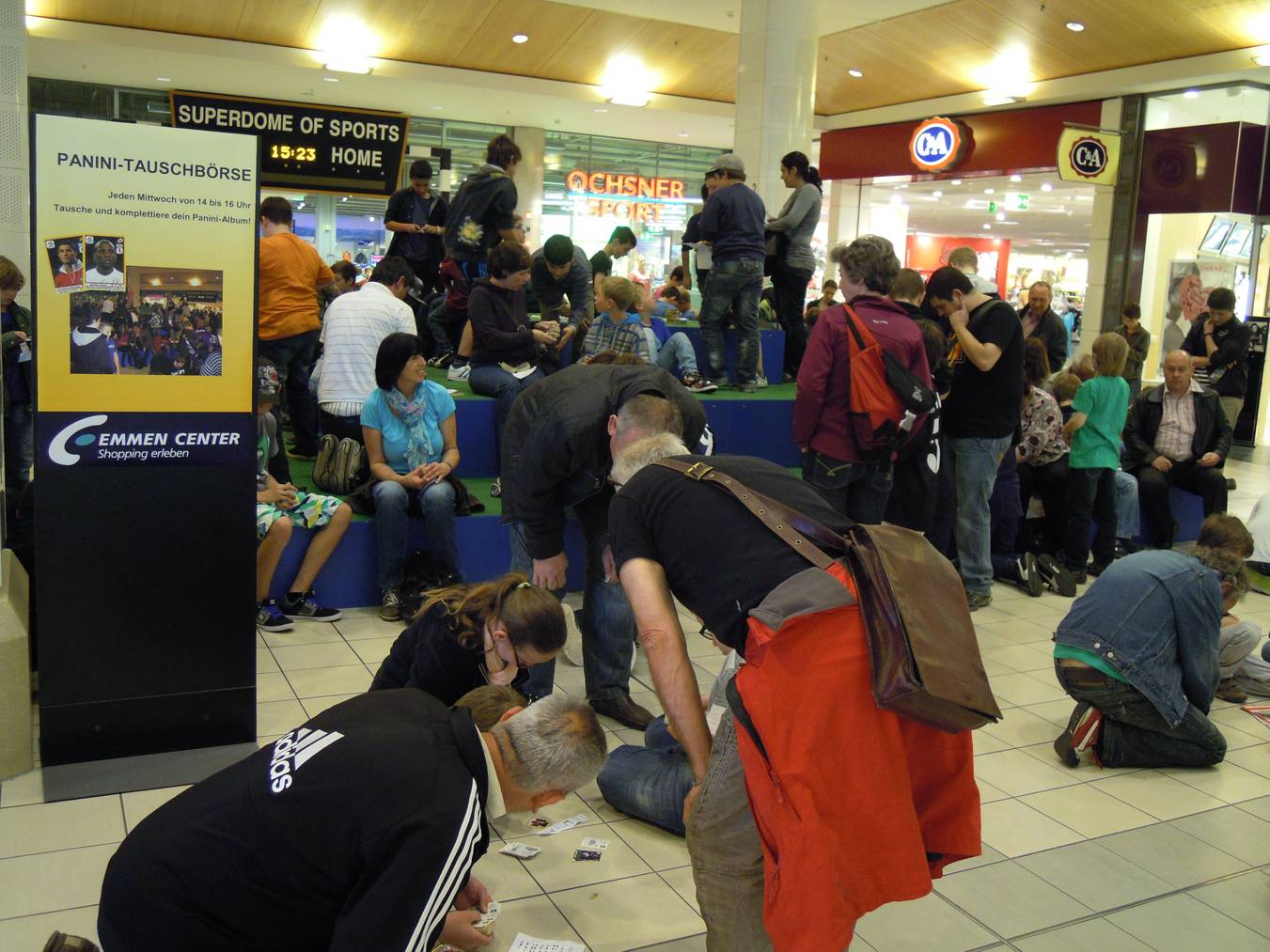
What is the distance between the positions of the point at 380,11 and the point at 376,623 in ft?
30.2

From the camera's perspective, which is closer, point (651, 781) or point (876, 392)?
point (651, 781)

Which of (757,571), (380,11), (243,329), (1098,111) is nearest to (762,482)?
(757,571)

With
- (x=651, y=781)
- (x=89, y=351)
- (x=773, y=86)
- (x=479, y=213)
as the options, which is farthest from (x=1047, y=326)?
(x=89, y=351)

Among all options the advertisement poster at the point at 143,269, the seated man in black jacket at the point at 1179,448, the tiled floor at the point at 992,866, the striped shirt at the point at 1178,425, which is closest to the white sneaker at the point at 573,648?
the tiled floor at the point at 992,866

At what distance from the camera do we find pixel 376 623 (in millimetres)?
5266

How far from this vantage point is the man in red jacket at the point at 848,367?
5172 millimetres

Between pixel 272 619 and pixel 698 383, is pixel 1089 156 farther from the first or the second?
pixel 272 619

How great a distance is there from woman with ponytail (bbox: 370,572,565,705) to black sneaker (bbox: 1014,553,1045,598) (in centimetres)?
433

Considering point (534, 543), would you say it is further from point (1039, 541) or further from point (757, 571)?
point (1039, 541)

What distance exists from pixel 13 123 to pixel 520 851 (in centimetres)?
346

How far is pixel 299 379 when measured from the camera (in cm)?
693

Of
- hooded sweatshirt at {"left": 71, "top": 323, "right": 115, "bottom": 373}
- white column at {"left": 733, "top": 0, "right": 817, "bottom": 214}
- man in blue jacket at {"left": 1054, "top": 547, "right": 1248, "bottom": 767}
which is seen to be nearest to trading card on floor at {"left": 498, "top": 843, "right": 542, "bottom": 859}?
hooded sweatshirt at {"left": 71, "top": 323, "right": 115, "bottom": 373}

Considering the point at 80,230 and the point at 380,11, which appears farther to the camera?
the point at 380,11

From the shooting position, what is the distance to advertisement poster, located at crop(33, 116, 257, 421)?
3309mm
